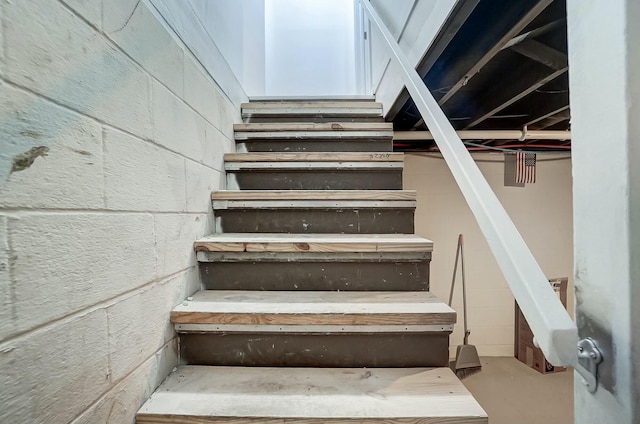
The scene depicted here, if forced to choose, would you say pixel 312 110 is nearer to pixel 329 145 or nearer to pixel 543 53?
pixel 329 145

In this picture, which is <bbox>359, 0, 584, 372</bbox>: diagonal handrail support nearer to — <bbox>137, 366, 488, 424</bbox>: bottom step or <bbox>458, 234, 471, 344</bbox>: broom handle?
<bbox>137, 366, 488, 424</bbox>: bottom step

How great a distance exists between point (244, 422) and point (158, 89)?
97 centimetres

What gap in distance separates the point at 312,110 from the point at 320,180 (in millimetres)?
776

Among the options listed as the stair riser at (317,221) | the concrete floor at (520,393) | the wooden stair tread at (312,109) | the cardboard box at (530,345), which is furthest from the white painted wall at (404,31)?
the concrete floor at (520,393)

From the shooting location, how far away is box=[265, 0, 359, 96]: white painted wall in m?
3.36

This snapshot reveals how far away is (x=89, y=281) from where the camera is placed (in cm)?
58

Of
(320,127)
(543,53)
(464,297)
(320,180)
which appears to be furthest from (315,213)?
(464,297)

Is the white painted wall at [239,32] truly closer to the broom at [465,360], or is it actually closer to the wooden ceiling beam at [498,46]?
the wooden ceiling beam at [498,46]

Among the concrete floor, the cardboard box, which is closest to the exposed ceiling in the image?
the cardboard box

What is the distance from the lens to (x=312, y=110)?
198 cm

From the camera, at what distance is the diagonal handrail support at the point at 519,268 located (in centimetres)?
38

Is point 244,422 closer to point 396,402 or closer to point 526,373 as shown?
point 396,402

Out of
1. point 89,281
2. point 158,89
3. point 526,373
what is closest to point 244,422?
point 89,281

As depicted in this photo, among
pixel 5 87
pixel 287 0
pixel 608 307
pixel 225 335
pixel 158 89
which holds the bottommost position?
pixel 225 335
